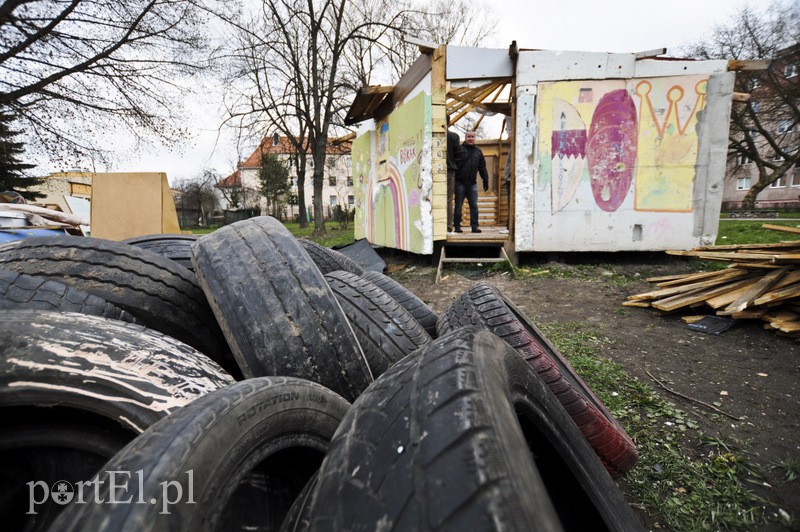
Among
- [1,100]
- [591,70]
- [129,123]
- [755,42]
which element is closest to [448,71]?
[591,70]

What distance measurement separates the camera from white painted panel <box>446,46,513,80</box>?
6.88 metres

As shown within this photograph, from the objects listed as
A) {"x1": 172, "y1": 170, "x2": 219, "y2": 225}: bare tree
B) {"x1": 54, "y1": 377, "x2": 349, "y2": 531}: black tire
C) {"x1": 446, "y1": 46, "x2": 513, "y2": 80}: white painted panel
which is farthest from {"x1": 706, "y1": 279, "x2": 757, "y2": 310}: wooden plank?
{"x1": 172, "y1": 170, "x2": 219, "y2": 225}: bare tree

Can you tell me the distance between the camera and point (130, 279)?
186 cm

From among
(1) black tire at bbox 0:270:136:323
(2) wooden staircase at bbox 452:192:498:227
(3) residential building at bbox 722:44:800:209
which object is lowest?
(1) black tire at bbox 0:270:136:323

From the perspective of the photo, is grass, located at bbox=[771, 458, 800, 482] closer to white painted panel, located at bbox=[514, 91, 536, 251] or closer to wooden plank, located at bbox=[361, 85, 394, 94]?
white painted panel, located at bbox=[514, 91, 536, 251]

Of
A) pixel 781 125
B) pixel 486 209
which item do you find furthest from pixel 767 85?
pixel 486 209

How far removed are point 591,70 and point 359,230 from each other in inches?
305

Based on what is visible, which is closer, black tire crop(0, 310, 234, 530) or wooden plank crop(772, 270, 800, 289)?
black tire crop(0, 310, 234, 530)

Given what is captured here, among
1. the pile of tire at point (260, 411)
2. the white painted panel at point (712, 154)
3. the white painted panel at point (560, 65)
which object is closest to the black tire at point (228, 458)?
the pile of tire at point (260, 411)

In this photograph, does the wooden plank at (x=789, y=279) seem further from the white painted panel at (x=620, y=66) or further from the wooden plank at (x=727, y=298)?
the white painted panel at (x=620, y=66)

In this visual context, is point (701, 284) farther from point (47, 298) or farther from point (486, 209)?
point (486, 209)

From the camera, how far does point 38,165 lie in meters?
10.9

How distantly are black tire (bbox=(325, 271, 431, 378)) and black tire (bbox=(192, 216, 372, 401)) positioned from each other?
34 centimetres

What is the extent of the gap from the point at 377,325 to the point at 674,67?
772 cm
